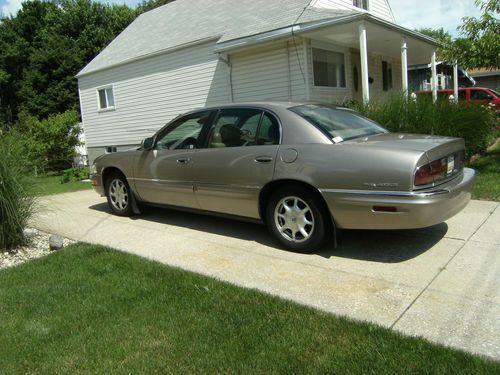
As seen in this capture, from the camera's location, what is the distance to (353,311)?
11.1 ft

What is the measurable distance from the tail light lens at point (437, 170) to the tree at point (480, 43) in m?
4.77

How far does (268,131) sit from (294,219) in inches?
39.9

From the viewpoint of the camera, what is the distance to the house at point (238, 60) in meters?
11.1

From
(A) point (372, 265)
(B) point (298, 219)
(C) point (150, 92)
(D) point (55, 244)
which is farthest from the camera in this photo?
(C) point (150, 92)

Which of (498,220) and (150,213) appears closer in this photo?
(498,220)

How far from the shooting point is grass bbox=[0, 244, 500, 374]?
271 cm

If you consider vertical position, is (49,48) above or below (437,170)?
above

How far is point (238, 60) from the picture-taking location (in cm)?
1236

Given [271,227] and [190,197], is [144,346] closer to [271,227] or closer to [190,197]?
[271,227]

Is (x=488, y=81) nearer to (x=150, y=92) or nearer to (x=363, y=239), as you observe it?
(x=150, y=92)

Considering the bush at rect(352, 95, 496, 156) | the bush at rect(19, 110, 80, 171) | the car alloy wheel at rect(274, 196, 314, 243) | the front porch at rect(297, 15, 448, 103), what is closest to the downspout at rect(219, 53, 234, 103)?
the front porch at rect(297, 15, 448, 103)

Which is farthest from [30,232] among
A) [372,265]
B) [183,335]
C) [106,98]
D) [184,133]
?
[106,98]

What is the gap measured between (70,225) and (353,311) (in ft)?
16.0

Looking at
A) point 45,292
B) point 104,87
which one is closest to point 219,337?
point 45,292
